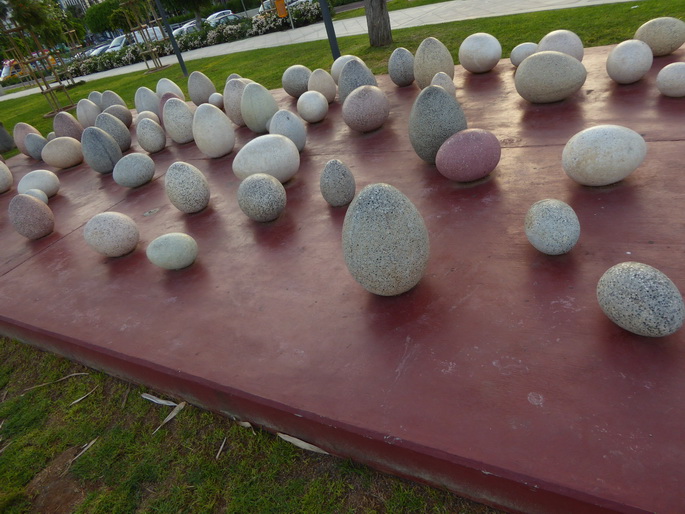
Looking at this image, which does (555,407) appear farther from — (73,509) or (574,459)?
(73,509)

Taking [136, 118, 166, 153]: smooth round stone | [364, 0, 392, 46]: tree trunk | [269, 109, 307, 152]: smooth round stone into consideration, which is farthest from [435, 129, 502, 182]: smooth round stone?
[364, 0, 392, 46]: tree trunk

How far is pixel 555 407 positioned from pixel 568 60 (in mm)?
5247

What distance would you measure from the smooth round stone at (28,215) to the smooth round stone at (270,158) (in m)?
2.96

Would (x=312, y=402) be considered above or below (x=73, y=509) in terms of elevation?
above

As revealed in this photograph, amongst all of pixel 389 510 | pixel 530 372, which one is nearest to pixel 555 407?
pixel 530 372

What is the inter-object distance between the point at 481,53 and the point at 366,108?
113 inches

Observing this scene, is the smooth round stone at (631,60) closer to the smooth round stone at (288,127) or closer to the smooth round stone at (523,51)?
the smooth round stone at (523,51)

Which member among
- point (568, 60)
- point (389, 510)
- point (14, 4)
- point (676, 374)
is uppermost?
point (14, 4)

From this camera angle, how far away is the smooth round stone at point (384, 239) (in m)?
3.37

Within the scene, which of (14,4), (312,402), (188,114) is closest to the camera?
(312,402)

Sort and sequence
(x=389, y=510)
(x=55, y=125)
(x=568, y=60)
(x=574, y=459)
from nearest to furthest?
(x=574, y=459), (x=389, y=510), (x=568, y=60), (x=55, y=125)

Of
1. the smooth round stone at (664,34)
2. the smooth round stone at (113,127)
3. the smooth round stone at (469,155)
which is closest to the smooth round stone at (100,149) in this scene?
the smooth round stone at (113,127)

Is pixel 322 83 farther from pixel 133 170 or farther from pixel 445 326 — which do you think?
pixel 445 326

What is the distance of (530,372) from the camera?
2883mm
